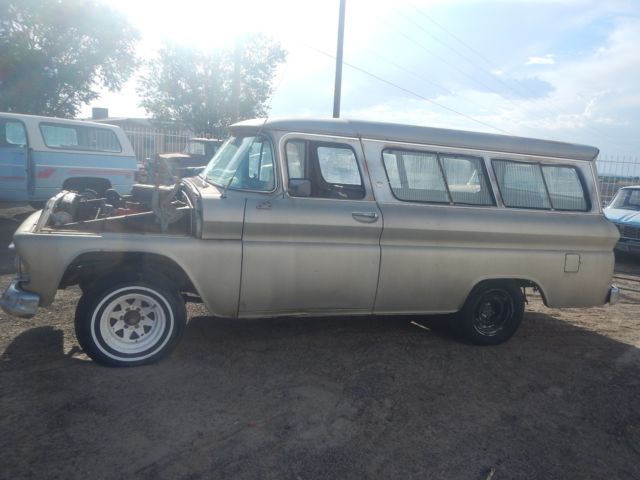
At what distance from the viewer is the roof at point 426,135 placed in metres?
4.78

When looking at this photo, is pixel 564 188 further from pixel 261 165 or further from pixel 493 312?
pixel 261 165

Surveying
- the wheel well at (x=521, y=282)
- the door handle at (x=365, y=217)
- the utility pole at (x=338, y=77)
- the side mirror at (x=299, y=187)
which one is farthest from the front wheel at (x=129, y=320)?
the utility pole at (x=338, y=77)

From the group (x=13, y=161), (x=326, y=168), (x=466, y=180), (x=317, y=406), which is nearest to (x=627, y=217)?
(x=466, y=180)

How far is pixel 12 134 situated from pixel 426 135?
28.3 ft

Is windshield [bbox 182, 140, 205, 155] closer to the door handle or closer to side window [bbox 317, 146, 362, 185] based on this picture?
side window [bbox 317, 146, 362, 185]

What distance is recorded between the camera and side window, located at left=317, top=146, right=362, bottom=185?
4.80 m

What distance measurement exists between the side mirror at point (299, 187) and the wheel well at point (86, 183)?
25.2 ft

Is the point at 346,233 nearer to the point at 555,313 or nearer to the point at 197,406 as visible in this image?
the point at 197,406

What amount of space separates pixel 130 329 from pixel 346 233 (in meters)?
1.89

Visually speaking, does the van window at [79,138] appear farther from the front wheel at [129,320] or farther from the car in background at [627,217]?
the car in background at [627,217]

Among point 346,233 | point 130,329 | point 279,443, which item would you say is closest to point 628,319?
point 346,233

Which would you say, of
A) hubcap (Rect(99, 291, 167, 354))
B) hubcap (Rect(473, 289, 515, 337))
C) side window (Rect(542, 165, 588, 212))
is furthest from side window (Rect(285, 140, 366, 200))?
side window (Rect(542, 165, 588, 212))

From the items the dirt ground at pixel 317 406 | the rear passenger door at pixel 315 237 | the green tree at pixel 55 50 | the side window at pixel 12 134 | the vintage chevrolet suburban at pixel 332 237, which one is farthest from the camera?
the green tree at pixel 55 50

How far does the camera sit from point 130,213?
16.0 feet
